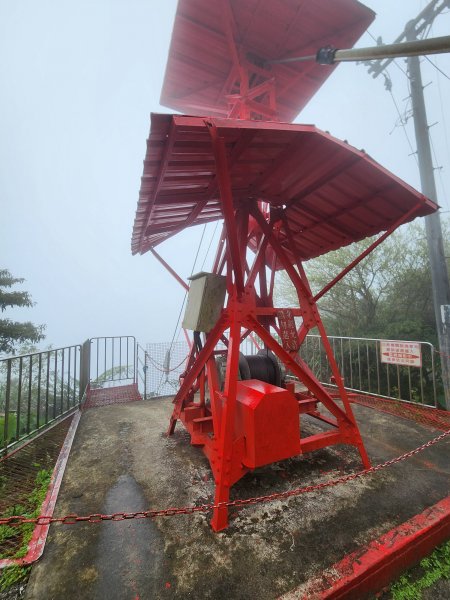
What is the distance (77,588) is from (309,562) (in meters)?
2.12

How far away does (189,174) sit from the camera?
371cm

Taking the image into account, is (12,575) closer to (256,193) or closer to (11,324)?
(256,193)

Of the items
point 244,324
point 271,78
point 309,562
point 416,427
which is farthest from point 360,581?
point 271,78

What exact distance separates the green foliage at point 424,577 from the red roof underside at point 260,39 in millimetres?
8252

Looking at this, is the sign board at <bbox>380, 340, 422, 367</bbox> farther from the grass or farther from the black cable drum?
the grass

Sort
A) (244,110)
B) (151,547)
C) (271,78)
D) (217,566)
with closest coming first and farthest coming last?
(217,566) < (151,547) < (244,110) < (271,78)

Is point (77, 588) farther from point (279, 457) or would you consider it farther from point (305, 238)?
point (305, 238)

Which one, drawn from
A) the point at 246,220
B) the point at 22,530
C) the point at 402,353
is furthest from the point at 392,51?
the point at 22,530

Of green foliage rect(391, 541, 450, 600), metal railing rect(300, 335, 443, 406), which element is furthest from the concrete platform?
metal railing rect(300, 335, 443, 406)

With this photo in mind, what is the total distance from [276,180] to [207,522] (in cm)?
479

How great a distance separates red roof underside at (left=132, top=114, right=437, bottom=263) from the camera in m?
2.90

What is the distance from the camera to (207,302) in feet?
14.7

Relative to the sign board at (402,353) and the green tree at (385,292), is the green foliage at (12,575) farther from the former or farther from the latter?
the green tree at (385,292)

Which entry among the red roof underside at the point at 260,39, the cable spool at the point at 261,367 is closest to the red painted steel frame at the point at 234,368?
the cable spool at the point at 261,367
